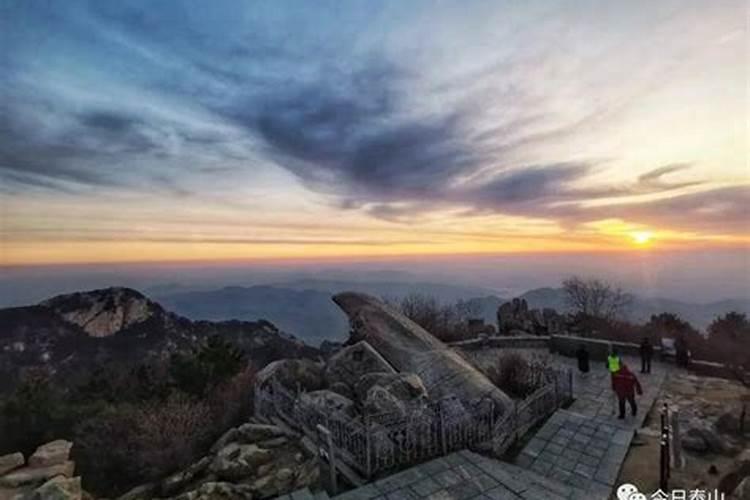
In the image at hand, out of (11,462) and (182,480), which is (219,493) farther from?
(11,462)

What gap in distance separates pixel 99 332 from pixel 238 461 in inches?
1924

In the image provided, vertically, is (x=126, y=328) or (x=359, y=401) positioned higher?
(x=359, y=401)

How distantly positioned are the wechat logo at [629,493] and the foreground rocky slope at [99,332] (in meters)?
33.8

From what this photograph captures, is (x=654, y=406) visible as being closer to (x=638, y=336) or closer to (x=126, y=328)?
(x=638, y=336)

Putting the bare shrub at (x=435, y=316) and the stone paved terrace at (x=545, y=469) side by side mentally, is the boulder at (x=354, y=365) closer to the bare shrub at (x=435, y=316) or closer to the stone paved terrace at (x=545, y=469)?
the stone paved terrace at (x=545, y=469)

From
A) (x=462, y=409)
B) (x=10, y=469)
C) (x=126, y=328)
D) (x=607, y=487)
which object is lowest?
(x=126, y=328)

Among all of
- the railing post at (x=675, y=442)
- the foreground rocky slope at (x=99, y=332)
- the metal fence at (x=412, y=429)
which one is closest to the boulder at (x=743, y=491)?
the railing post at (x=675, y=442)

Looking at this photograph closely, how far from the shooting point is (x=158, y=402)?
41.3 ft

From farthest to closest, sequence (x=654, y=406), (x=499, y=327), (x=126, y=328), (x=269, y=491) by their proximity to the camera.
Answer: (x=126, y=328)
(x=499, y=327)
(x=654, y=406)
(x=269, y=491)

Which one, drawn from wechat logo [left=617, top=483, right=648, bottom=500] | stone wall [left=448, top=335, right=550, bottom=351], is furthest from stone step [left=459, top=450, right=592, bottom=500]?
stone wall [left=448, top=335, right=550, bottom=351]

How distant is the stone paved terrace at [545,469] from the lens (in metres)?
7.02

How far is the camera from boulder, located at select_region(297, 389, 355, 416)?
9.33 metres

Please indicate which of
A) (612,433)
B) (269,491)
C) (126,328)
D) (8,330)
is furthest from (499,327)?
(8,330)

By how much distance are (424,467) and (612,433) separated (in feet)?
16.1
